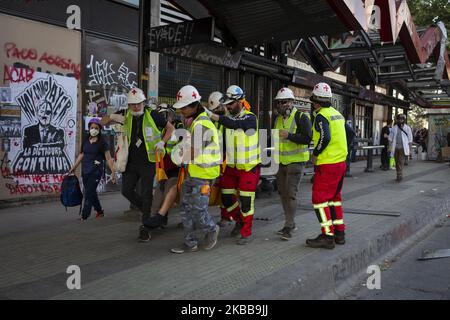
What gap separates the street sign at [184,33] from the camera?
668cm

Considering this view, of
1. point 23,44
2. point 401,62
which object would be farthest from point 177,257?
point 401,62

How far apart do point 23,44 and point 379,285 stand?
676 cm

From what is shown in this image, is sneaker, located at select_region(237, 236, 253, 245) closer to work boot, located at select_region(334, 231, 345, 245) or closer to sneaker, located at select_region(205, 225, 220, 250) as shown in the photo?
sneaker, located at select_region(205, 225, 220, 250)

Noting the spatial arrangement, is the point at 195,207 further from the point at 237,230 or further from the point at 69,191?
the point at 69,191

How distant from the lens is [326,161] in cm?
526

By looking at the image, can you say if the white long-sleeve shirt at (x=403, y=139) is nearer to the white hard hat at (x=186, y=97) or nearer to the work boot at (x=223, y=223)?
the work boot at (x=223, y=223)

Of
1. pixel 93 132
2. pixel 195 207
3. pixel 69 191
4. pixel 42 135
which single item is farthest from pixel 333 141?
pixel 42 135

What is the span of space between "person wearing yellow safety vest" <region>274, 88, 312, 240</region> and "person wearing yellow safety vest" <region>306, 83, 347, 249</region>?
358 mm

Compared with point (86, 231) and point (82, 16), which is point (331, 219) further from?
point (82, 16)

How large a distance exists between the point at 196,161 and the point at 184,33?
8.40 ft

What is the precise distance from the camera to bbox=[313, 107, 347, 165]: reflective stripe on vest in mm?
5258

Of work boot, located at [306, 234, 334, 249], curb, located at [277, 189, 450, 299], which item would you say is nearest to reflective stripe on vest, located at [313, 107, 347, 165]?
work boot, located at [306, 234, 334, 249]

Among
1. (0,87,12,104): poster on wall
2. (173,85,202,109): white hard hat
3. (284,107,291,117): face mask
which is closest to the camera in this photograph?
(173,85,202,109): white hard hat

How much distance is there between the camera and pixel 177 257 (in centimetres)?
480
